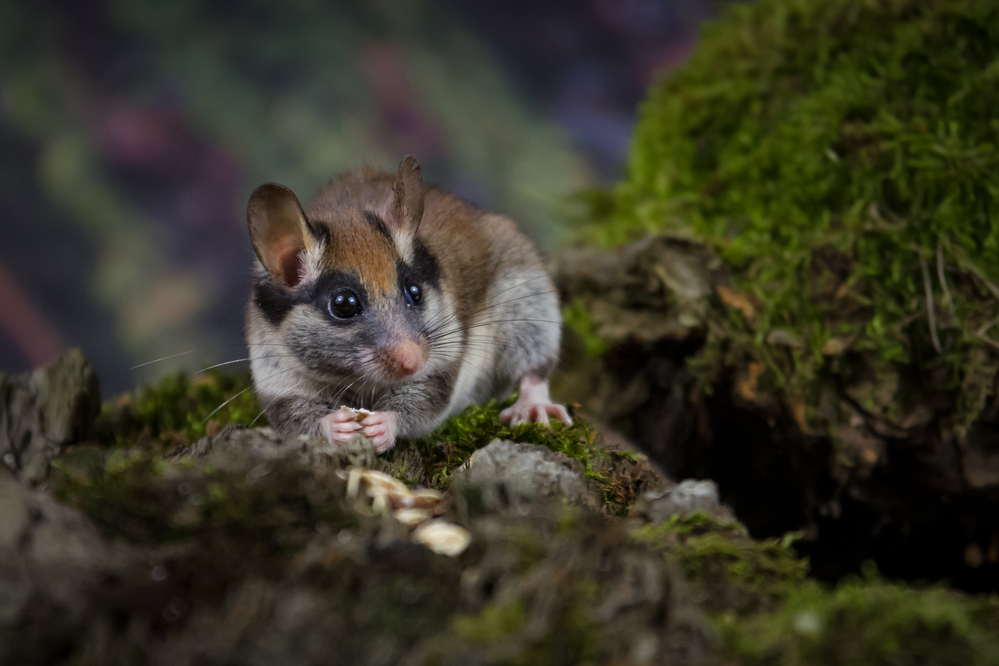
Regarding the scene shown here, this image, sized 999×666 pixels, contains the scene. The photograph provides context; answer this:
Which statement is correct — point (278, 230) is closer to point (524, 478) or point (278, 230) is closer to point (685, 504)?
point (524, 478)

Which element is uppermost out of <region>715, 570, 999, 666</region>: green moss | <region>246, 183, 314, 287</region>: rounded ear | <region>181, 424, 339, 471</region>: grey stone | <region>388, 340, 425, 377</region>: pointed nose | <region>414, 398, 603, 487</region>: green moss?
<region>246, 183, 314, 287</region>: rounded ear

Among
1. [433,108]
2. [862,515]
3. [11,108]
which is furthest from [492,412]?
[11,108]

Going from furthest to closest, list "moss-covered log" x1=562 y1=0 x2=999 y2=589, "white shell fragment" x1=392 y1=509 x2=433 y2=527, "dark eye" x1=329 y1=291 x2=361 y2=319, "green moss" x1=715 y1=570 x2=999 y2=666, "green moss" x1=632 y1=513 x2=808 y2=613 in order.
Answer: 1. "moss-covered log" x1=562 y1=0 x2=999 y2=589
2. "dark eye" x1=329 y1=291 x2=361 y2=319
3. "white shell fragment" x1=392 y1=509 x2=433 y2=527
4. "green moss" x1=632 y1=513 x2=808 y2=613
5. "green moss" x1=715 y1=570 x2=999 y2=666


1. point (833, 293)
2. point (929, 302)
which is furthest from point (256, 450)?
point (929, 302)

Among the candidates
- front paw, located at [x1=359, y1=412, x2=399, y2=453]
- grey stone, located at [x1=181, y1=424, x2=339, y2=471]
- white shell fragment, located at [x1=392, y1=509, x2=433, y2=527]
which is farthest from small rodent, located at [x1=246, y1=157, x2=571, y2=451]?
white shell fragment, located at [x1=392, y1=509, x2=433, y2=527]

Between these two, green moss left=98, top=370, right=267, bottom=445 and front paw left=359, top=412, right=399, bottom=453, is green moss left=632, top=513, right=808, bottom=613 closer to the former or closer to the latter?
front paw left=359, top=412, right=399, bottom=453

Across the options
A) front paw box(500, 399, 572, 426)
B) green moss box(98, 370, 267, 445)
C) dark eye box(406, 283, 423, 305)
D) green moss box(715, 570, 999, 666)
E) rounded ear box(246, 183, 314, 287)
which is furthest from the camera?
green moss box(98, 370, 267, 445)

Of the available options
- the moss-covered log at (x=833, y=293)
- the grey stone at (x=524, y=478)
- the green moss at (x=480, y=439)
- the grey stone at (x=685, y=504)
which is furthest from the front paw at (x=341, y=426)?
the moss-covered log at (x=833, y=293)
